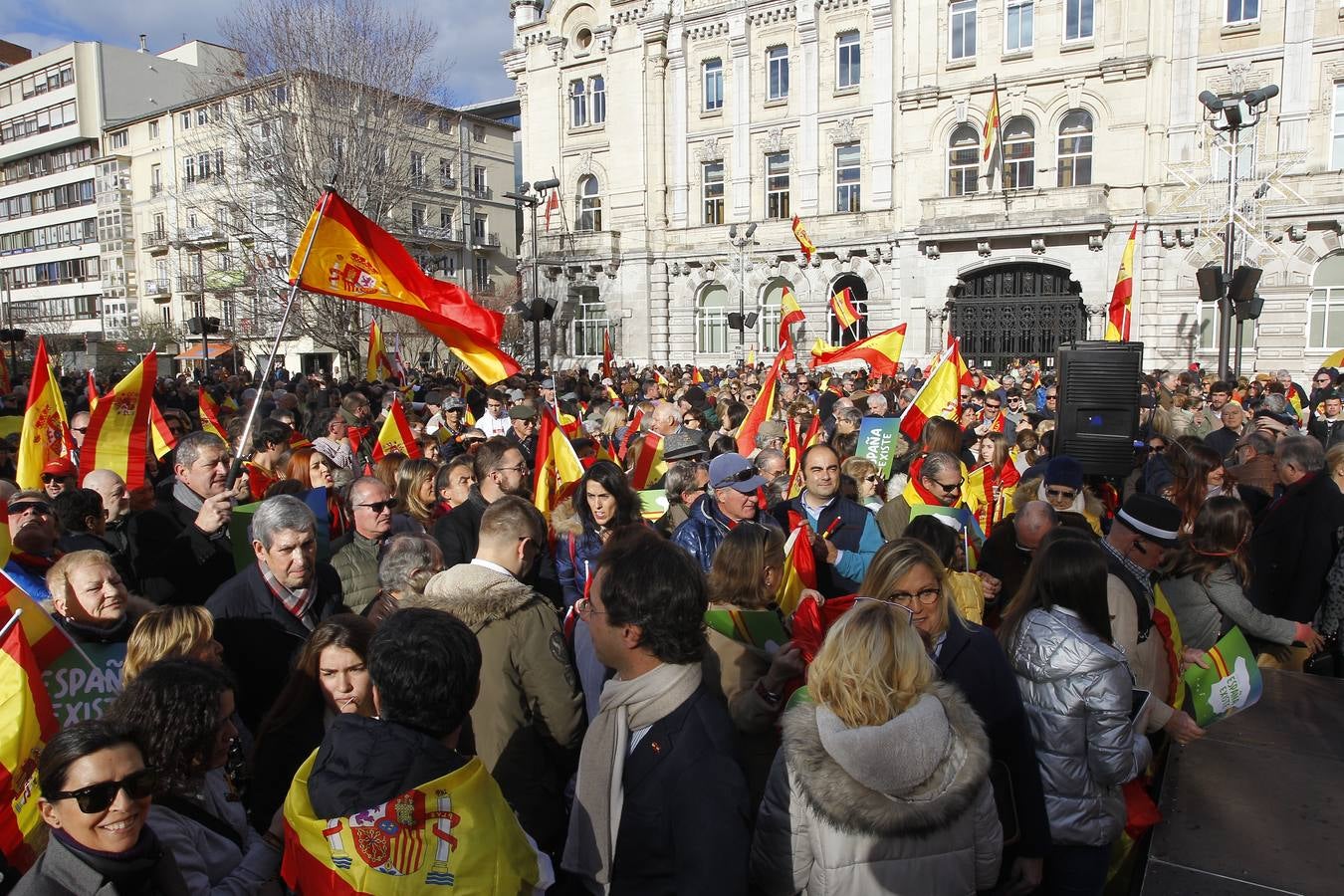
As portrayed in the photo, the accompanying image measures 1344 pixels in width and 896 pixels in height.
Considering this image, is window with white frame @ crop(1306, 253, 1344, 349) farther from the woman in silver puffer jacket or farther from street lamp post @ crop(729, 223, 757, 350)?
the woman in silver puffer jacket

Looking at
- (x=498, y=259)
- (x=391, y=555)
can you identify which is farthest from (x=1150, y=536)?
(x=498, y=259)

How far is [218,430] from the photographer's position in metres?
9.62

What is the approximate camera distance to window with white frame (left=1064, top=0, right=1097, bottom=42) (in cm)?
2736

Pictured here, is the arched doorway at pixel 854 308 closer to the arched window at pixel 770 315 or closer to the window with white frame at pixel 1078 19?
the arched window at pixel 770 315

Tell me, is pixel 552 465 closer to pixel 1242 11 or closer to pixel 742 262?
pixel 742 262

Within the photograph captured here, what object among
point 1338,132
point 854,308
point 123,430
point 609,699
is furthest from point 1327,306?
point 609,699

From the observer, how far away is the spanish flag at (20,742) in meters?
2.59

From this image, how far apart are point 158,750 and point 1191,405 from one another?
13.4m

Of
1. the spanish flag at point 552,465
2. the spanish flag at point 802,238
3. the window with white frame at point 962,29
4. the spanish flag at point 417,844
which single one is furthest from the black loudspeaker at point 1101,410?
the window with white frame at point 962,29

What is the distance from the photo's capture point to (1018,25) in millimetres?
28234

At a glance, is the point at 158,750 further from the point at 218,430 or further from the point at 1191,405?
the point at 1191,405

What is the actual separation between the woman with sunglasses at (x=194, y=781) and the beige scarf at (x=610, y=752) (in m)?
0.89

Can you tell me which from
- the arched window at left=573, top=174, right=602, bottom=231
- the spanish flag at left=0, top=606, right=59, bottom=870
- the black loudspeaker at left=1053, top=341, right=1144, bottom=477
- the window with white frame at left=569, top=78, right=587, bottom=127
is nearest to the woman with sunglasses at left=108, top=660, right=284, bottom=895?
the spanish flag at left=0, top=606, right=59, bottom=870

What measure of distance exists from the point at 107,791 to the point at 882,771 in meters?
1.84
